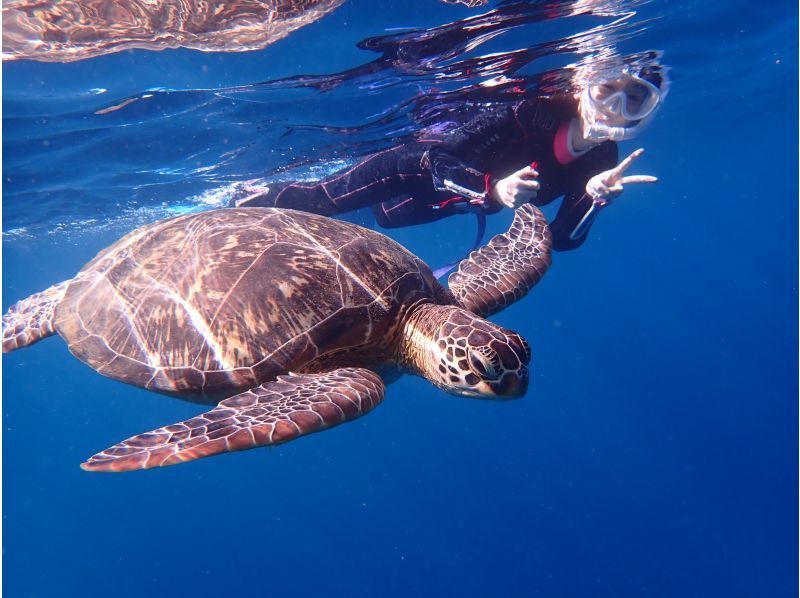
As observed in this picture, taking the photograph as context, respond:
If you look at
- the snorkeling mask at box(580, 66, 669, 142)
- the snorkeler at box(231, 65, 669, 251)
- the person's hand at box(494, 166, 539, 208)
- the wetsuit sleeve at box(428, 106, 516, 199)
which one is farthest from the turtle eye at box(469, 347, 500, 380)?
the snorkeling mask at box(580, 66, 669, 142)

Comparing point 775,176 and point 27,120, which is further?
point 775,176

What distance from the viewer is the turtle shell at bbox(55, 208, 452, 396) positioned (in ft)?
12.3

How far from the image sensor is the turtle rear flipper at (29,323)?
213 inches

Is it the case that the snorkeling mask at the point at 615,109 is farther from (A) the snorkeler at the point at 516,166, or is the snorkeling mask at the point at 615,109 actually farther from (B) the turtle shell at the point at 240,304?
(B) the turtle shell at the point at 240,304

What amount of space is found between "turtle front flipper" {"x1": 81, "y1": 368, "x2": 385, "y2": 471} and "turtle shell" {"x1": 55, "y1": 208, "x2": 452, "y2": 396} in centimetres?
43

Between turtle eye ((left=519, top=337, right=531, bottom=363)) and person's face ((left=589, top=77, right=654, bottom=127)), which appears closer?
turtle eye ((left=519, top=337, right=531, bottom=363))

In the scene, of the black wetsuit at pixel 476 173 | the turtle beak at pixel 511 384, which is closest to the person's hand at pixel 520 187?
the black wetsuit at pixel 476 173

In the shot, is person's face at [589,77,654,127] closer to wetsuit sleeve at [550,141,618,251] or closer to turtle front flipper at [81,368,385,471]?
wetsuit sleeve at [550,141,618,251]

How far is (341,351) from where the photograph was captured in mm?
4016

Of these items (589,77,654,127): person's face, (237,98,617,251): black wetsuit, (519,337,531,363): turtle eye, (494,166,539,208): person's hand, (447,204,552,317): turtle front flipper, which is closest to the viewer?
(519,337,531,363): turtle eye

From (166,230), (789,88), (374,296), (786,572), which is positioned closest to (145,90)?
(166,230)

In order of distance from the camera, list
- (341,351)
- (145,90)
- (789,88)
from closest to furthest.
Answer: (341,351) < (145,90) < (789,88)

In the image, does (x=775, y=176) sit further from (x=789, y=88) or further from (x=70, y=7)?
(x=70, y=7)

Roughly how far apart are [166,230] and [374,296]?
2287mm
